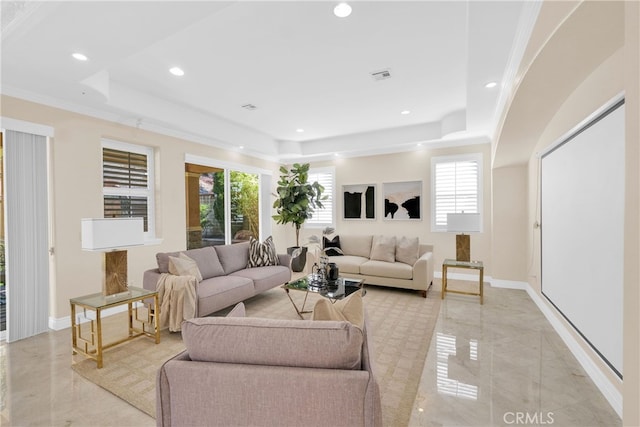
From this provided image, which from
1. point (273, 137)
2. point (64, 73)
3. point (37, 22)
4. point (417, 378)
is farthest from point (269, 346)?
point (273, 137)

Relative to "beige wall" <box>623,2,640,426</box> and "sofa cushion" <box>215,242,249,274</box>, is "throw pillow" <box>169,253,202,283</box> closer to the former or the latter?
"sofa cushion" <box>215,242,249,274</box>

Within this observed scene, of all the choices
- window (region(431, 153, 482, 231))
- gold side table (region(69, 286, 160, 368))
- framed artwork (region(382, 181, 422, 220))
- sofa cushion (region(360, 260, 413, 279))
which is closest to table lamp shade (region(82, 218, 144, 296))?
gold side table (region(69, 286, 160, 368))

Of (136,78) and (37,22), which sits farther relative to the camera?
(136,78)

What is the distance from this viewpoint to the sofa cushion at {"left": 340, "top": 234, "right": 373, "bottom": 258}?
17.5 feet

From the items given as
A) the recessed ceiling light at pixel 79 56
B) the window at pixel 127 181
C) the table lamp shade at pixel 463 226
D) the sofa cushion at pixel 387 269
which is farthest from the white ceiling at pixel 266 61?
the sofa cushion at pixel 387 269

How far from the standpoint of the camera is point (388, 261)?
15.9 feet

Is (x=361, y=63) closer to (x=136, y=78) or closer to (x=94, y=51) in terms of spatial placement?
(x=94, y=51)

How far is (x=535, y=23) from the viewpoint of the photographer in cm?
184

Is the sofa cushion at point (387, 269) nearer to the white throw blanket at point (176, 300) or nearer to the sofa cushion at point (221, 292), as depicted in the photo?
the sofa cushion at point (221, 292)

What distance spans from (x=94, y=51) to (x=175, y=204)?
262 centimetres

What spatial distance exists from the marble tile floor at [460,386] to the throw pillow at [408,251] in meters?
1.67

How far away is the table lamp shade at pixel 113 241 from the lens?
2537mm

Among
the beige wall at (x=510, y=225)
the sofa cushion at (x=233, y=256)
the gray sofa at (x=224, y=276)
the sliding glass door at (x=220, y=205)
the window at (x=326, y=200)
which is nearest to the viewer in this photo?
the gray sofa at (x=224, y=276)

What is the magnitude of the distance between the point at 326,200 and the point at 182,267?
13.0ft
